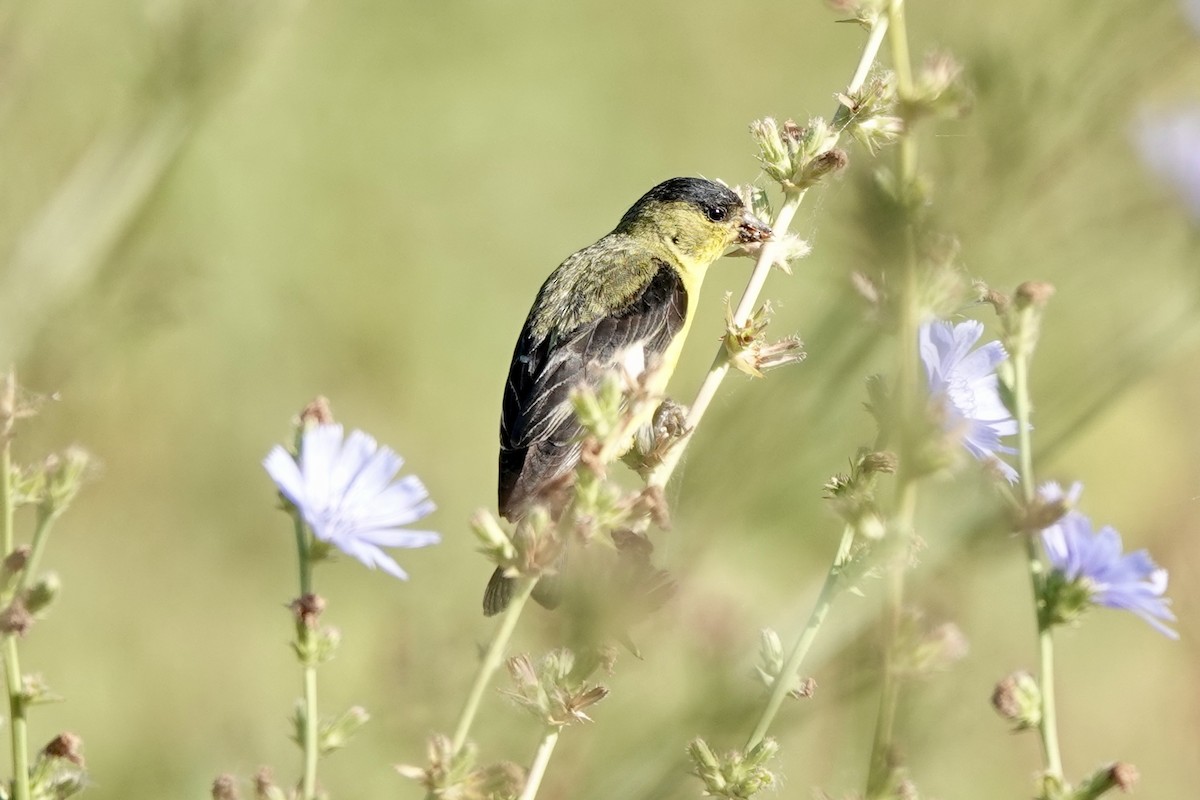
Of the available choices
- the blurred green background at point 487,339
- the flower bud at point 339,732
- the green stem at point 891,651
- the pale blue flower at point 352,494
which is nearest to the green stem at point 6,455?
the pale blue flower at point 352,494

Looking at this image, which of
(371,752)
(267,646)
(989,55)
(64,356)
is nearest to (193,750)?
(371,752)

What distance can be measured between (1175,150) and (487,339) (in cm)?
440

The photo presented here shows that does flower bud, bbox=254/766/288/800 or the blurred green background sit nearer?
flower bud, bbox=254/766/288/800

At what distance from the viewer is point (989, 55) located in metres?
1.86

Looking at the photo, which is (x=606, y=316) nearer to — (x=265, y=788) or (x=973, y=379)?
(x=973, y=379)

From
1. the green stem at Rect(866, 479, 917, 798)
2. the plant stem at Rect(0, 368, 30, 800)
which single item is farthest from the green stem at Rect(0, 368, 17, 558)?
the green stem at Rect(866, 479, 917, 798)

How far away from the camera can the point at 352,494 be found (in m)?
1.45

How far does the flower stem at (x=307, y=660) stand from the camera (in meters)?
1.33

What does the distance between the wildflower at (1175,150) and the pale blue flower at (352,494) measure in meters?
1.66

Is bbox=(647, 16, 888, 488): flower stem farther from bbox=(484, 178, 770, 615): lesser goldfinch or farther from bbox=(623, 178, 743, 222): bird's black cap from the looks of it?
bbox=(623, 178, 743, 222): bird's black cap

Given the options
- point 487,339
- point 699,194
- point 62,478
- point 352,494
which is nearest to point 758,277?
point 352,494

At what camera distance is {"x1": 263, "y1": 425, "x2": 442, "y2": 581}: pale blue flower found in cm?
138

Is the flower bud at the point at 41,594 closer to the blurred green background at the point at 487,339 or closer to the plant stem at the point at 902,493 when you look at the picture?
the blurred green background at the point at 487,339

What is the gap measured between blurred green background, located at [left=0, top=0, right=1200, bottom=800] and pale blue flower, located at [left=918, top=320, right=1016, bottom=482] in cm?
10
